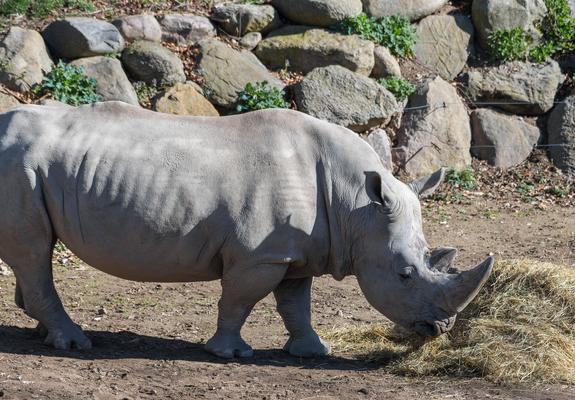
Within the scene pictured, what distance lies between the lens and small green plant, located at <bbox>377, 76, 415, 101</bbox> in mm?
15742

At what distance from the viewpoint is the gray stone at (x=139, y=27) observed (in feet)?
48.5

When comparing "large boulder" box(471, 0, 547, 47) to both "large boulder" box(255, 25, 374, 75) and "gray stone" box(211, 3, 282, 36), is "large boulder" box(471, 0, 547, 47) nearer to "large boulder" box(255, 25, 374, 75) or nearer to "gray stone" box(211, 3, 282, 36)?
"large boulder" box(255, 25, 374, 75)

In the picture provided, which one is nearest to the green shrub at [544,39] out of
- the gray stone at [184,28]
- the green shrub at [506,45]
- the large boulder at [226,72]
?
the green shrub at [506,45]

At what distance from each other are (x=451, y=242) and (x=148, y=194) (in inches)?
232

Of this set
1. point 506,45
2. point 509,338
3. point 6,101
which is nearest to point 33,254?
point 509,338

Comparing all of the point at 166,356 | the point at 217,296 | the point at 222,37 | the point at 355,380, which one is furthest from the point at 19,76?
the point at 355,380

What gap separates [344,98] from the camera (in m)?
15.0

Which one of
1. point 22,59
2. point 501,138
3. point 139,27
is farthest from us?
point 501,138

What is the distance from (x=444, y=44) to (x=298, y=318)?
947 cm

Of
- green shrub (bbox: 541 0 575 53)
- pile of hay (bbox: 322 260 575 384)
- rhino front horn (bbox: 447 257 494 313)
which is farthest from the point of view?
green shrub (bbox: 541 0 575 53)

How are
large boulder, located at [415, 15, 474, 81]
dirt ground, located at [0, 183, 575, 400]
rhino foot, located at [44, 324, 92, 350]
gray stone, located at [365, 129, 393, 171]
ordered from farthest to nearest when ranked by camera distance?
1. large boulder, located at [415, 15, 474, 81]
2. gray stone, located at [365, 129, 393, 171]
3. rhino foot, located at [44, 324, 92, 350]
4. dirt ground, located at [0, 183, 575, 400]

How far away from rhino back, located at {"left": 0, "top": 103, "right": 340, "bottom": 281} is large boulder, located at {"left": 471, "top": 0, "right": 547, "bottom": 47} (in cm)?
980

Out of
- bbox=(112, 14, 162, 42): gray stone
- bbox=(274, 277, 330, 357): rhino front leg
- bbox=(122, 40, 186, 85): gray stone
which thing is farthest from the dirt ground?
bbox=(112, 14, 162, 42): gray stone

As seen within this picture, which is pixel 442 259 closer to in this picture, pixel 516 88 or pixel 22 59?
pixel 22 59
